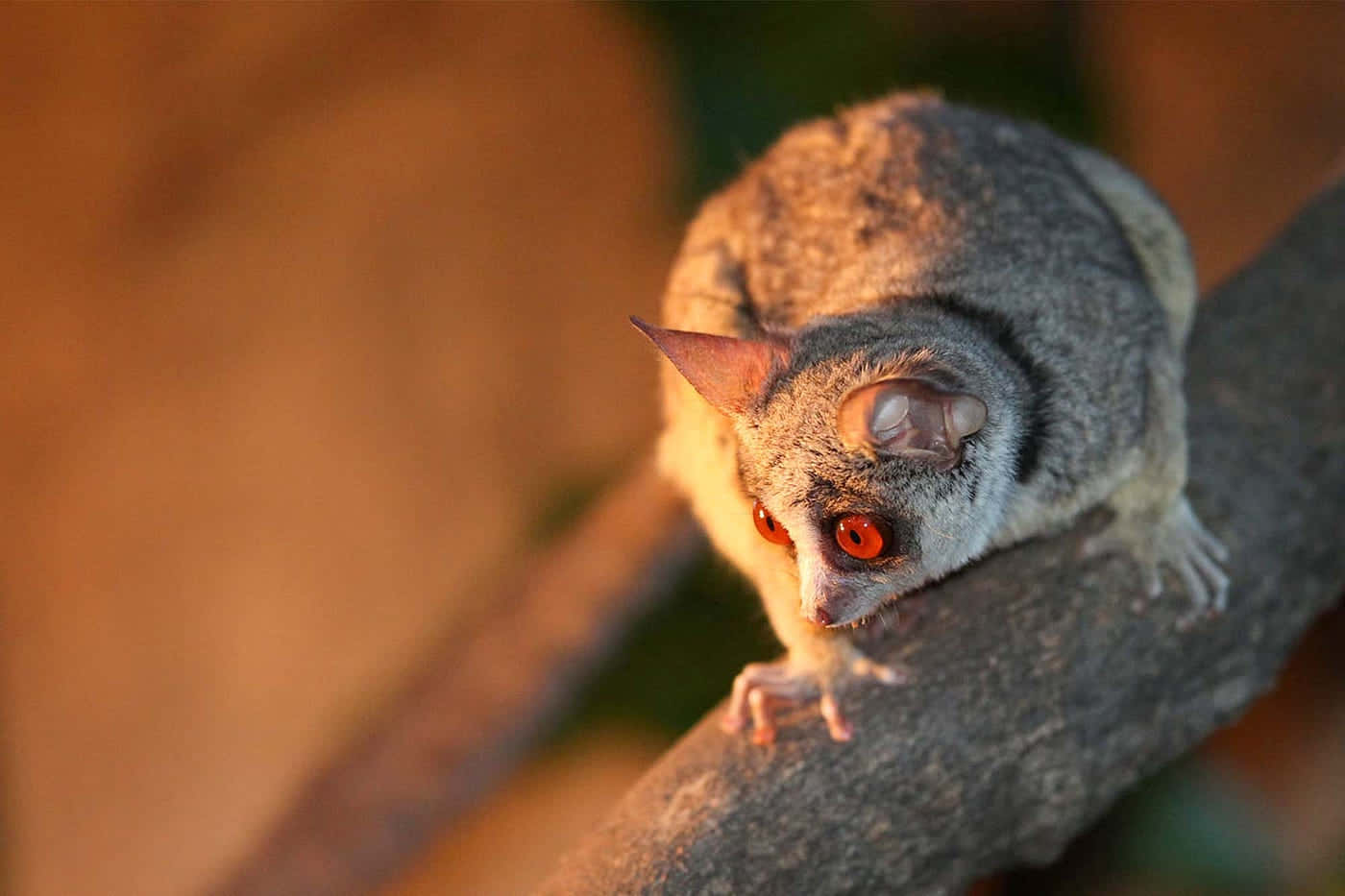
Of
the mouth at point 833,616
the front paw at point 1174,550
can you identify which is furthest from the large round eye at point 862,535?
the front paw at point 1174,550

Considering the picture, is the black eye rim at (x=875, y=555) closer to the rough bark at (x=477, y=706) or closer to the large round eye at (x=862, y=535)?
the large round eye at (x=862, y=535)

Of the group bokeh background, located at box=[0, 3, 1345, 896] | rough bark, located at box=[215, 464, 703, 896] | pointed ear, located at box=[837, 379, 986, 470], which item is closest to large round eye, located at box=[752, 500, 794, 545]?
pointed ear, located at box=[837, 379, 986, 470]

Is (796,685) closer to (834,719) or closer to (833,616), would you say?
(834,719)

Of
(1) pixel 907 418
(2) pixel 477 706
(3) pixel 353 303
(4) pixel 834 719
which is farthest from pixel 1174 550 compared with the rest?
(3) pixel 353 303

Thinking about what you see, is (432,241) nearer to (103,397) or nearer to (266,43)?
(266,43)

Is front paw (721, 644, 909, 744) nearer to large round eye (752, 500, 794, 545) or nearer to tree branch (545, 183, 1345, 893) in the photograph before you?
tree branch (545, 183, 1345, 893)
